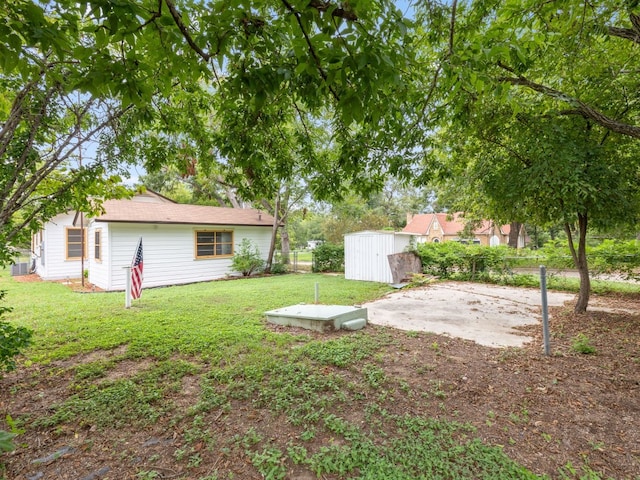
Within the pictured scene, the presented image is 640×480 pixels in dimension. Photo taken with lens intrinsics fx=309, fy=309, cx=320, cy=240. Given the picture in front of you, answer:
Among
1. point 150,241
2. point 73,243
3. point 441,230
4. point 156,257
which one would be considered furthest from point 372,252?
point 441,230

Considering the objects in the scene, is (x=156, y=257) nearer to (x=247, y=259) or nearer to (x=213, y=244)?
(x=213, y=244)

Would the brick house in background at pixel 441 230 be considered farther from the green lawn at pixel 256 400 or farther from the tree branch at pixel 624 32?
the green lawn at pixel 256 400

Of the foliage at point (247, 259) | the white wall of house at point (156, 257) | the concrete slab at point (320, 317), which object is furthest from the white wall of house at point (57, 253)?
the concrete slab at point (320, 317)

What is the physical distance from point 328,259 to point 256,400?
37.6 feet

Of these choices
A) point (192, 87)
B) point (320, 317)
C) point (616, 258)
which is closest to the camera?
point (192, 87)

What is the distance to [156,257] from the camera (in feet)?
34.8

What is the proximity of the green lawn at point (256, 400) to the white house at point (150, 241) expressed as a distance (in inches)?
188

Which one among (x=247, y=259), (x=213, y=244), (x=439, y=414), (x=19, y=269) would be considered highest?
(x=213, y=244)

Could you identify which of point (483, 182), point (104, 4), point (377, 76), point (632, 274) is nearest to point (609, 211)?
point (483, 182)

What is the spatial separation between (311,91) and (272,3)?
0.61 m

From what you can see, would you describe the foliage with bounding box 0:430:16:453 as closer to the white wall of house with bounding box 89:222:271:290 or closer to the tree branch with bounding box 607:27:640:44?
the tree branch with bounding box 607:27:640:44

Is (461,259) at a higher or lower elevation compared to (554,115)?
lower

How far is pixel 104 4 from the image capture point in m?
1.47

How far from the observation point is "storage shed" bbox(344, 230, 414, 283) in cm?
1054
